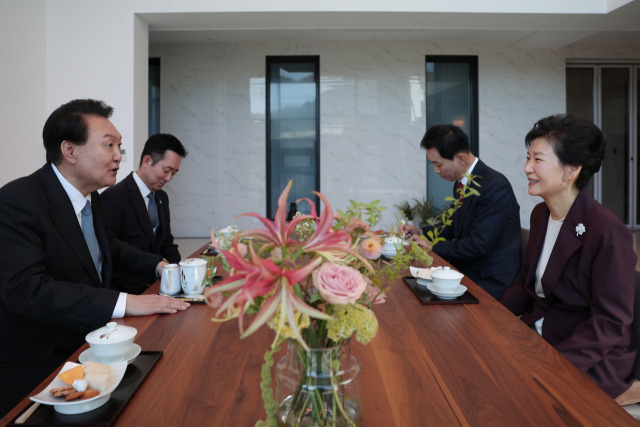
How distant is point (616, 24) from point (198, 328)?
20.5 feet

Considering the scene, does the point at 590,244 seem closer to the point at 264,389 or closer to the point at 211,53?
the point at 264,389

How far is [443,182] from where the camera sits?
7.68 meters

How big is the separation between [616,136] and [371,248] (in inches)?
350

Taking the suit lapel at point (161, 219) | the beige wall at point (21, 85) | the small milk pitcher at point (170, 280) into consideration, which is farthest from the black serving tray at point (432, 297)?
the beige wall at point (21, 85)

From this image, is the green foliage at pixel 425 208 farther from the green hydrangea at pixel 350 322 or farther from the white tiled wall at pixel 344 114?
the green hydrangea at pixel 350 322

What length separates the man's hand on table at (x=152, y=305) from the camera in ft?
5.26

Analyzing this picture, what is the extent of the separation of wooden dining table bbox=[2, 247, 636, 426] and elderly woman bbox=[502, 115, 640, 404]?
31 cm

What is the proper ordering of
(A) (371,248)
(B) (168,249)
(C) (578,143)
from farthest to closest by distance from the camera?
(B) (168,249) < (C) (578,143) < (A) (371,248)

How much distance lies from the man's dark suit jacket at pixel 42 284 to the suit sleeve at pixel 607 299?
153 centimetres

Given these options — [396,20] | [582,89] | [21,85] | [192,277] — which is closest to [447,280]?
[192,277]

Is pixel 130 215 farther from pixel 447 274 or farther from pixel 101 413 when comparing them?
pixel 101 413

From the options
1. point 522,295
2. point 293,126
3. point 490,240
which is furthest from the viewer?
point 293,126

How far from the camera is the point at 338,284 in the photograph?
69cm

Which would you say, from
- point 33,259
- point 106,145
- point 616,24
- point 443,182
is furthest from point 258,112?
point 33,259
